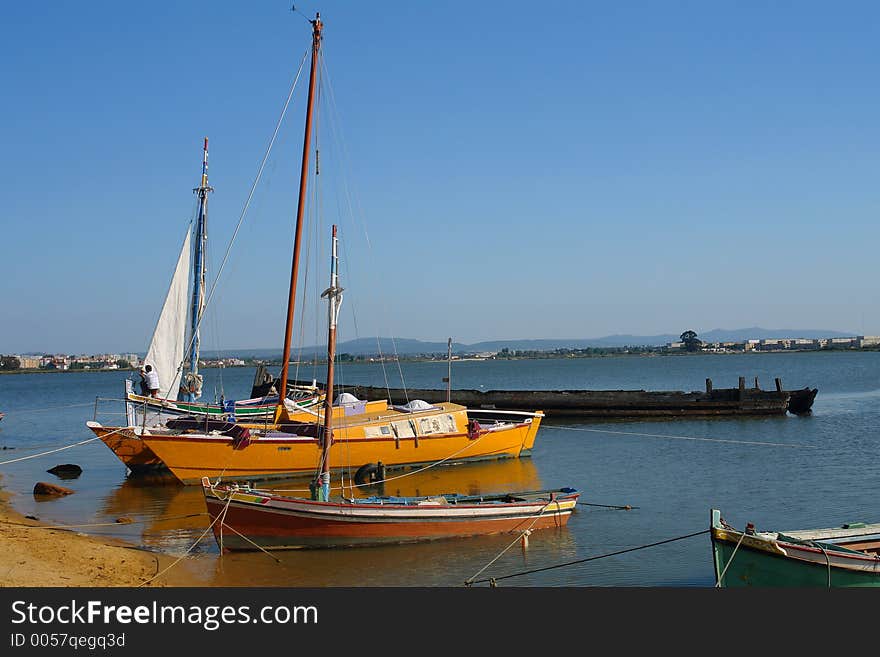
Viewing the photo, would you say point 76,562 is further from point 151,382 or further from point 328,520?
point 151,382

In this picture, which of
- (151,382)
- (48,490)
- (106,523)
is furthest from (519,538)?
(151,382)

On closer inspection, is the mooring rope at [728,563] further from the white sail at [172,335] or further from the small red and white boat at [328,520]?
the white sail at [172,335]

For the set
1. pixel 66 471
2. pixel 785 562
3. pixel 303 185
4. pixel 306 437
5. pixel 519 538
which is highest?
pixel 303 185

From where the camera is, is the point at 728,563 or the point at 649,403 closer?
the point at 728,563

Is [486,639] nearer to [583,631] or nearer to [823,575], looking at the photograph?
[583,631]

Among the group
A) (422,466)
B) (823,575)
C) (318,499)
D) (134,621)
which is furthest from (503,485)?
(134,621)

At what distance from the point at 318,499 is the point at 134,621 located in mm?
8242

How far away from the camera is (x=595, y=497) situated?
25359 millimetres

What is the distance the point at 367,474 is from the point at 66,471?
12713mm

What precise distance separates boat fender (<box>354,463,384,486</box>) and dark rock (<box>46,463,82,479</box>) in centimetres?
1173

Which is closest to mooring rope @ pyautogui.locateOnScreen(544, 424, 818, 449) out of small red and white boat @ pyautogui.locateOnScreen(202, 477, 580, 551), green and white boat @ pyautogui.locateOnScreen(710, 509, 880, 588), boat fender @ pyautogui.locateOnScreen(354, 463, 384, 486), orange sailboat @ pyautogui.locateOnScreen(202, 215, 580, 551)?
boat fender @ pyautogui.locateOnScreen(354, 463, 384, 486)

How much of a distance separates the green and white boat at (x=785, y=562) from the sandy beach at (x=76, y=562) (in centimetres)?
974

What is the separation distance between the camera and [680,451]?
3650 cm

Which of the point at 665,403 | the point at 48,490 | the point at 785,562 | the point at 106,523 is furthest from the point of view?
the point at 665,403
